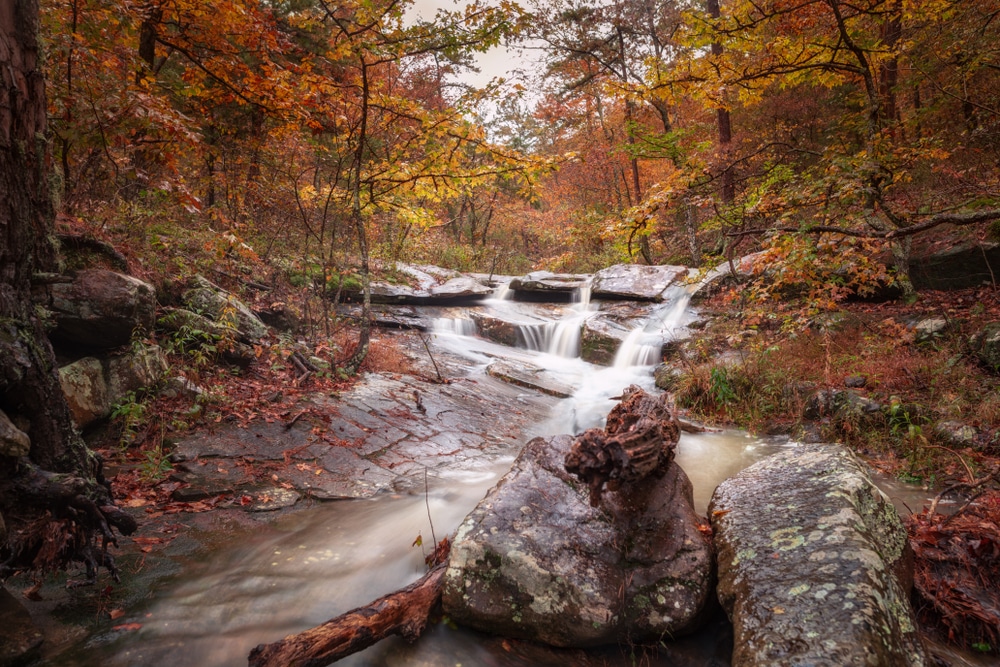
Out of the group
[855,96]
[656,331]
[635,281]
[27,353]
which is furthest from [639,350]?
[27,353]

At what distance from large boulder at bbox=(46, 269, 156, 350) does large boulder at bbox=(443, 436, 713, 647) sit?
162 inches

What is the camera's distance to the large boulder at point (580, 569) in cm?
266

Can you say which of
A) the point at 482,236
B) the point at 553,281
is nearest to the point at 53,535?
the point at 553,281

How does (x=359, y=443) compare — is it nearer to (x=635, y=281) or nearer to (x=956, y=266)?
(x=956, y=266)

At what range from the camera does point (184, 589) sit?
9.90ft

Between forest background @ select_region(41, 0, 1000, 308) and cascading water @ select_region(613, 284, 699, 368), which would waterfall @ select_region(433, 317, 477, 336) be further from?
cascading water @ select_region(613, 284, 699, 368)

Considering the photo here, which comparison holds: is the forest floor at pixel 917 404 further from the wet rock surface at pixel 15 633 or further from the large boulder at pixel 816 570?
the wet rock surface at pixel 15 633

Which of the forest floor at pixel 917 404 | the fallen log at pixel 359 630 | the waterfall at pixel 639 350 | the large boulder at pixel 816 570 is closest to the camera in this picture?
the large boulder at pixel 816 570

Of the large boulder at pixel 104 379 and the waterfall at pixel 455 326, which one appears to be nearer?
the large boulder at pixel 104 379

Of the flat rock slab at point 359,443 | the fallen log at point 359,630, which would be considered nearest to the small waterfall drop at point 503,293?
the flat rock slab at point 359,443

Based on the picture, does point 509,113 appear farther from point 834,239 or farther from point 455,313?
point 834,239

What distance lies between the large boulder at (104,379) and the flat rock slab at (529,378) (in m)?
5.74

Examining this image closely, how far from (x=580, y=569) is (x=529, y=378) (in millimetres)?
6841

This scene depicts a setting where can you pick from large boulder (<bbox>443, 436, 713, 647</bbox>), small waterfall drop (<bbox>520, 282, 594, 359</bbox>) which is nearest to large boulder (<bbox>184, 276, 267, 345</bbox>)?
large boulder (<bbox>443, 436, 713, 647</bbox>)
